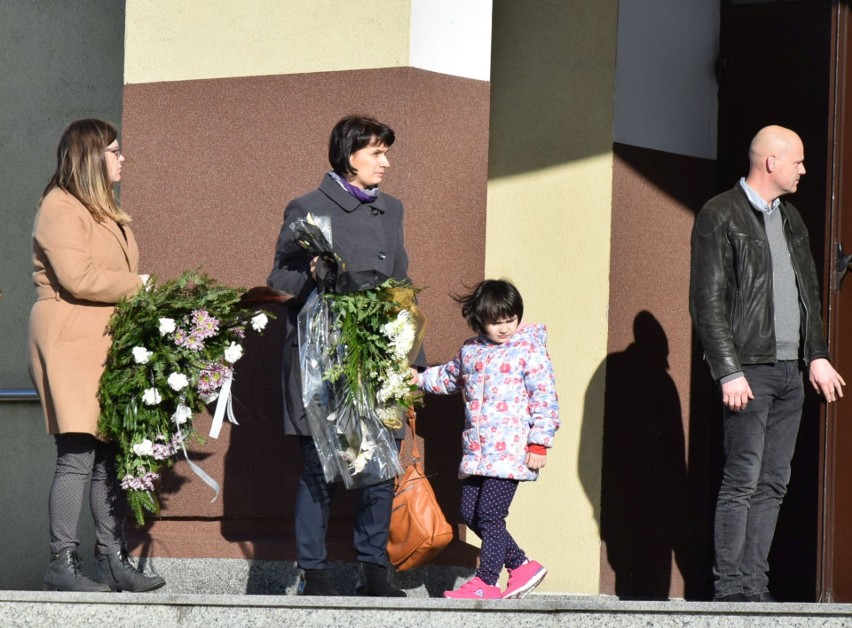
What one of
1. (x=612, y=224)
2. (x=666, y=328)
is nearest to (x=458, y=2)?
(x=612, y=224)

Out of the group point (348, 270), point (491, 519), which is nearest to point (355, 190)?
point (348, 270)

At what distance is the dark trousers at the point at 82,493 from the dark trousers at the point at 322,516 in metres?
0.73

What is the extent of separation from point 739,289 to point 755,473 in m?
0.75

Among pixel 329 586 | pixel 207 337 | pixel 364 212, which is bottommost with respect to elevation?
pixel 329 586

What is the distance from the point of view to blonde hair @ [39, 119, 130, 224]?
5527 mm

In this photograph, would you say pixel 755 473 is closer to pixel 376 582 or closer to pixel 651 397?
pixel 651 397

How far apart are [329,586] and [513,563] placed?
2.70ft

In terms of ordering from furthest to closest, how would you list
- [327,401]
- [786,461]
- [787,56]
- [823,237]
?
[787,56] → [823,237] → [786,461] → [327,401]

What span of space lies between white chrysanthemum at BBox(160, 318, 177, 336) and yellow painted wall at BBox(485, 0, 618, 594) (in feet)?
6.88

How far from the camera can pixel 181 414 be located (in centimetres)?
554

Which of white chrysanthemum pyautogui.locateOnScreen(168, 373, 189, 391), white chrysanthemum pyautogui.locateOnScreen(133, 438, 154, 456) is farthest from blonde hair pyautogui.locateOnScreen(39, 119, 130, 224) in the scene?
white chrysanthemum pyautogui.locateOnScreen(133, 438, 154, 456)

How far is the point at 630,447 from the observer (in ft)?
22.6

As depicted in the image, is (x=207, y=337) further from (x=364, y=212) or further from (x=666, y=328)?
(x=666, y=328)

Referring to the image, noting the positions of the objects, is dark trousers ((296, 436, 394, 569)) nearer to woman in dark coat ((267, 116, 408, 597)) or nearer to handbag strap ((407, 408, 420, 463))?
woman in dark coat ((267, 116, 408, 597))
